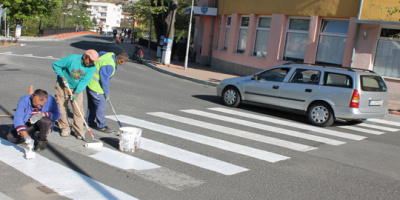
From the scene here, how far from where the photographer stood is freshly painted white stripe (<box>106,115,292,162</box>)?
278 inches

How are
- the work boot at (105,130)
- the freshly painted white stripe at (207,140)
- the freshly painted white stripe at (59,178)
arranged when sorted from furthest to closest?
the work boot at (105,130)
the freshly painted white stripe at (207,140)
the freshly painted white stripe at (59,178)

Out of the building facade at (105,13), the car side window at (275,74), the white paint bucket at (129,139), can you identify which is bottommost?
the white paint bucket at (129,139)

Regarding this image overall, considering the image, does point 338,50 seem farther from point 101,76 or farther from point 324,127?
point 101,76

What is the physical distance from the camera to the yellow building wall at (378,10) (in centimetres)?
1628

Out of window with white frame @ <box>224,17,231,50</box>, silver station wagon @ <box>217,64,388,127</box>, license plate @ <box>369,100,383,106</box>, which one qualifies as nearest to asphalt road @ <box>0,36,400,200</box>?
silver station wagon @ <box>217,64,388,127</box>

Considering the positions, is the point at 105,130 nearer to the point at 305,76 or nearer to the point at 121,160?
the point at 121,160

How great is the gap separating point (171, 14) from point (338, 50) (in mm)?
11328

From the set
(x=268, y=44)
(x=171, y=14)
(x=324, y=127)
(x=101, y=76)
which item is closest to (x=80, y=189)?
(x=101, y=76)

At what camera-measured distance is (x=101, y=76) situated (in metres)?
7.15

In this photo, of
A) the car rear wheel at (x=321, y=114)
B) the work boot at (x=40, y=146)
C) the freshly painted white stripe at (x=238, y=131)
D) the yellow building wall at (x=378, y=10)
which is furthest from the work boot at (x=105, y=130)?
the yellow building wall at (x=378, y=10)

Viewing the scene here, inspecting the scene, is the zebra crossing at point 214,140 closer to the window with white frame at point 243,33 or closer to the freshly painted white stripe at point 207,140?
the freshly painted white stripe at point 207,140

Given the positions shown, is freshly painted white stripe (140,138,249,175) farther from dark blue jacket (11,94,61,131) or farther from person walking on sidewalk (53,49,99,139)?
dark blue jacket (11,94,61,131)

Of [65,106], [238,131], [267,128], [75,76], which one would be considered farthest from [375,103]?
[65,106]

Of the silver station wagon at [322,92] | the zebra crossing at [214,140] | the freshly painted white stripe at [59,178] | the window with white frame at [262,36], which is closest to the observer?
the freshly painted white stripe at [59,178]
